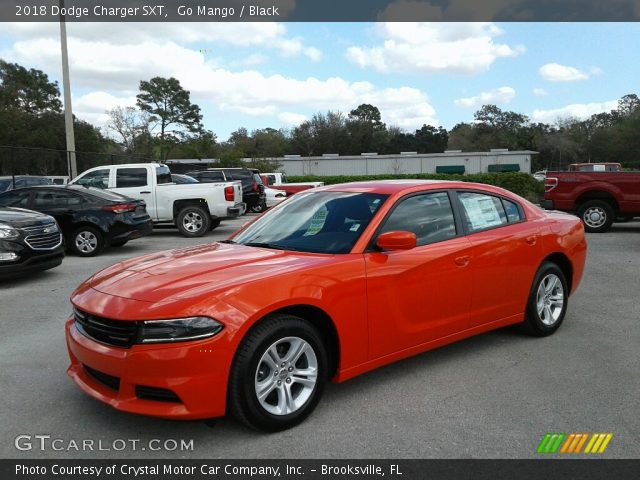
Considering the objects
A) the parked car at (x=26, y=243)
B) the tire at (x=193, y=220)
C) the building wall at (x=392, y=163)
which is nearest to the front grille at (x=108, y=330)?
the parked car at (x=26, y=243)

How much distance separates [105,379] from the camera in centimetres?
337

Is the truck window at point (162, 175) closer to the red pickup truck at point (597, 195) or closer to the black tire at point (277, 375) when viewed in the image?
the red pickup truck at point (597, 195)

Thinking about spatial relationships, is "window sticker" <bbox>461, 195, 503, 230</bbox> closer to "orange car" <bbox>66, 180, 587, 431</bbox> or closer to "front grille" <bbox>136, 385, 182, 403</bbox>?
"orange car" <bbox>66, 180, 587, 431</bbox>

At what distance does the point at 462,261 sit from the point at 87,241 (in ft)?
28.7

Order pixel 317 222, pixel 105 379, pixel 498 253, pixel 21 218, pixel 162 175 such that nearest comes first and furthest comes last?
pixel 105 379
pixel 317 222
pixel 498 253
pixel 21 218
pixel 162 175

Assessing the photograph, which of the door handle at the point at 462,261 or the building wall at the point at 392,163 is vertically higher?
the building wall at the point at 392,163

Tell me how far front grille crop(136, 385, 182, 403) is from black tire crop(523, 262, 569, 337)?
11.2 ft

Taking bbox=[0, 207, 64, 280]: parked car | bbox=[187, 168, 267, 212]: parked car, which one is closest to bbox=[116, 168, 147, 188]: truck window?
bbox=[187, 168, 267, 212]: parked car

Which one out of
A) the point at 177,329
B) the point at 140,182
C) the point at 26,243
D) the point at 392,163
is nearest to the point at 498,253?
the point at 177,329

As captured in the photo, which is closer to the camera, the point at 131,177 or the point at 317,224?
the point at 317,224

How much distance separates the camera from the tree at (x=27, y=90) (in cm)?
5856

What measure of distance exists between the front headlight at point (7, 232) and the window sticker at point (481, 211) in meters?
6.42

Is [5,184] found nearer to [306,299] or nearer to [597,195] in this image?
[597,195]
